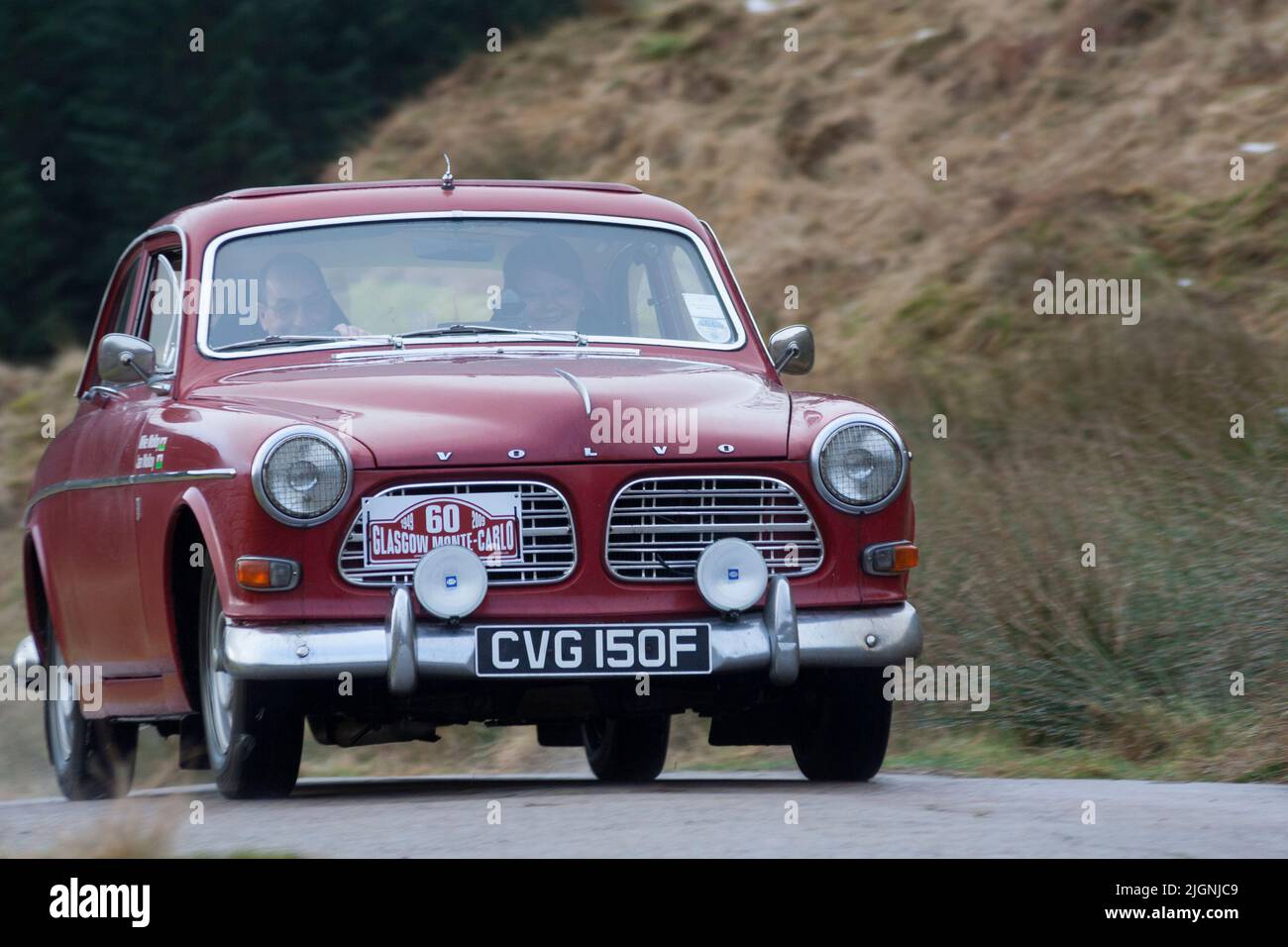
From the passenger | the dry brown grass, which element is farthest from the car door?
the dry brown grass

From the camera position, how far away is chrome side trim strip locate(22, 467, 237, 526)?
21.4 ft

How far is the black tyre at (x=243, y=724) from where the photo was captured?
21.2 feet

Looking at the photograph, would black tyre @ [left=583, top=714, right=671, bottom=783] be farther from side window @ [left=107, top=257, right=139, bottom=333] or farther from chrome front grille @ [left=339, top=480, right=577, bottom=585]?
side window @ [left=107, top=257, right=139, bottom=333]

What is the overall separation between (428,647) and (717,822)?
1.02 metres

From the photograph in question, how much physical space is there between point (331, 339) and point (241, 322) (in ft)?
1.09

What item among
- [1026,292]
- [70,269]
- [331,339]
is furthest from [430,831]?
[70,269]

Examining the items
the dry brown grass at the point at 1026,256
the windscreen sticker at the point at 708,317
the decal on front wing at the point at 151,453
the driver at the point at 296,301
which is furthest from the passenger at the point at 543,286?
the dry brown grass at the point at 1026,256

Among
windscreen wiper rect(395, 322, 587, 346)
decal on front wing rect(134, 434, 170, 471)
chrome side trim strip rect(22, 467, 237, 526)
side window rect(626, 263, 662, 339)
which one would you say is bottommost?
chrome side trim strip rect(22, 467, 237, 526)

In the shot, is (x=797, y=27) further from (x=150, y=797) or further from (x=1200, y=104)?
(x=150, y=797)

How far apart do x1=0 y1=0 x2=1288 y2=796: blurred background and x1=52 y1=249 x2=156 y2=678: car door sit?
2.87 meters

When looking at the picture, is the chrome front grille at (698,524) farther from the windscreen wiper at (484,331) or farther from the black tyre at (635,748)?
the black tyre at (635,748)

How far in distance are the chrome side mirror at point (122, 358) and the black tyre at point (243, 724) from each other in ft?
3.33

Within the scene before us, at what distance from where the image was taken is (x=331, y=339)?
295 inches

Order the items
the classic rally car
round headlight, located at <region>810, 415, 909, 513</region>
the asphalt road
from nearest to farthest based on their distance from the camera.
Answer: the asphalt road, the classic rally car, round headlight, located at <region>810, 415, 909, 513</region>
